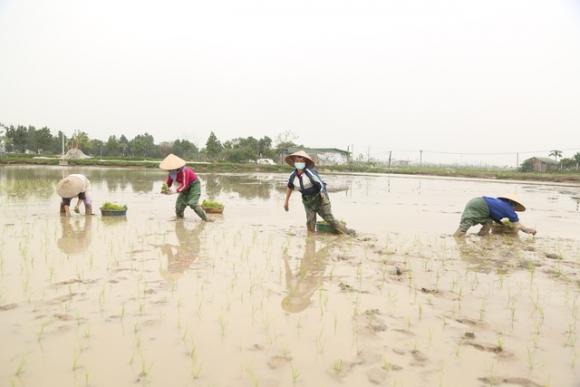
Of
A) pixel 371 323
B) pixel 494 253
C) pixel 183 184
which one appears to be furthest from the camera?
pixel 183 184

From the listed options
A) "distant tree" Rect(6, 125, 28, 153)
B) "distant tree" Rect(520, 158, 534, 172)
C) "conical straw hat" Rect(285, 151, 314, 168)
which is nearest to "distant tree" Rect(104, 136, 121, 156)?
"distant tree" Rect(6, 125, 28, 153)

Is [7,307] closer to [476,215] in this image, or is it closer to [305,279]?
[305,279]

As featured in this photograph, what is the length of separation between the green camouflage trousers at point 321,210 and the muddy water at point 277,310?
1.44 ft

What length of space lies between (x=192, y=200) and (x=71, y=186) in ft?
7.14

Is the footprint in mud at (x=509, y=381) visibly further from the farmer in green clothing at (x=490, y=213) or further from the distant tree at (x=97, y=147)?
the distant tree at (x=97, y=147)

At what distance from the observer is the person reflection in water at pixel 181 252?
4453mm

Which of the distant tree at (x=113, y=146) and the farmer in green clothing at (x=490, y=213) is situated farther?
the distant tree at (x=113, y=146)

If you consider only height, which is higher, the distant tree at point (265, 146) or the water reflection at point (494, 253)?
the distant tree at point (265, 146)

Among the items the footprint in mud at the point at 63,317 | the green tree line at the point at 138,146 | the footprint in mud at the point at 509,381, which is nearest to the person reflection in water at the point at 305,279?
the footprint in mud at the point at 509,381

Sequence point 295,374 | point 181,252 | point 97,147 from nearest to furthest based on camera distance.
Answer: point 295,374 → point 181,252 → point 97,147

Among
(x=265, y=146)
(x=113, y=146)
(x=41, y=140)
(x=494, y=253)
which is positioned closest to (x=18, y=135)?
(x=41, y=140)

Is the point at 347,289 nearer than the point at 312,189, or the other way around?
the point at 347,289

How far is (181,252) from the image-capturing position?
213 inches

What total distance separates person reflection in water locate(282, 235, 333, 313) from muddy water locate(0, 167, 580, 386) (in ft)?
0.07
